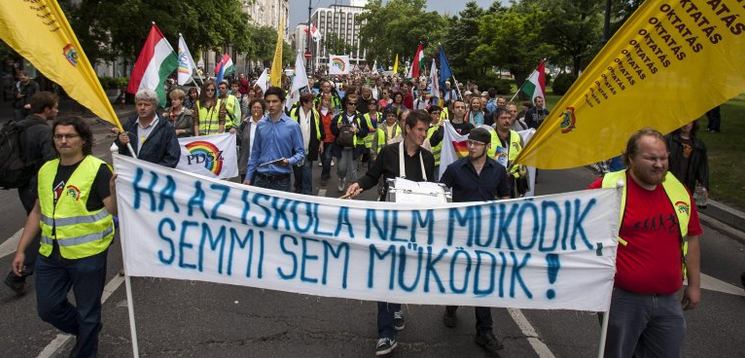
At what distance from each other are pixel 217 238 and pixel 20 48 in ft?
5.98

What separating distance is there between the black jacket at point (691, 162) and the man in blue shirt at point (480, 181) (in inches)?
114

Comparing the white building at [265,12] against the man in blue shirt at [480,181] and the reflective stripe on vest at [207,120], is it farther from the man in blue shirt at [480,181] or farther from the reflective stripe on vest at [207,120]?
the man in blue shirt at [480,181]

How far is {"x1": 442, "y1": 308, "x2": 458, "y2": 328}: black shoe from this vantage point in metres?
4.72

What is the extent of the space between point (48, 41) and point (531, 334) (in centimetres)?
400

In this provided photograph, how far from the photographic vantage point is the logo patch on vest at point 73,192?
346cm

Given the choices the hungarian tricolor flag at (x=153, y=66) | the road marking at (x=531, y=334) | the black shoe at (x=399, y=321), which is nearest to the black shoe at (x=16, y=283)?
the hungarian tricolor flag at (x=153, y=66)

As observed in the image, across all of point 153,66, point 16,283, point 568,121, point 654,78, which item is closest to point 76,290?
point 16,283

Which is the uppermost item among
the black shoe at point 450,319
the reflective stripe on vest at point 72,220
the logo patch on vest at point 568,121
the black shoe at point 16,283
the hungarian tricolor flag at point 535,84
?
the hungarian tricolor flag at point 535,84

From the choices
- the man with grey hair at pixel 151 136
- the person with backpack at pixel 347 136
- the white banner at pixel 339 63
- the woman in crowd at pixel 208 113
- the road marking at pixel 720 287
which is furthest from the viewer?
the white banner at pixel 339 63

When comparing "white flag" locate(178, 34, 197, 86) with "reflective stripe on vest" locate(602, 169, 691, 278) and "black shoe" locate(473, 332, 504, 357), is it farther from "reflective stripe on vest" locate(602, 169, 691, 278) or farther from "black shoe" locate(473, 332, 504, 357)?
"reflective stripe on vest" locate(602, 169, 691, 278)

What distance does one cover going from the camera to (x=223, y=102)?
933 cm

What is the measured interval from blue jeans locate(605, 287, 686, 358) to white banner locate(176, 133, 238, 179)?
20.2 ft

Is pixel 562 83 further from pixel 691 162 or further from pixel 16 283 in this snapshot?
pixel 16 283

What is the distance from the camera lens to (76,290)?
139 inches
